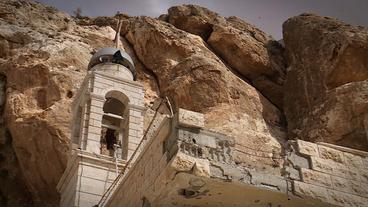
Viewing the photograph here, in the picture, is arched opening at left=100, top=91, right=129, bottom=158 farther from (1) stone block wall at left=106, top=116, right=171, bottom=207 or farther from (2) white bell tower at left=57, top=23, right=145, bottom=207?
(1) stone block wall at left=106, top=116, right=171, bottom=207

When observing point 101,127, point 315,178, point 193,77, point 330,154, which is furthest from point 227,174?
point 193,77

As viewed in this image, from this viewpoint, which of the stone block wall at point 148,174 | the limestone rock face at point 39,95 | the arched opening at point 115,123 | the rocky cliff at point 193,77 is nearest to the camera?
the stone block wall at point 148,174

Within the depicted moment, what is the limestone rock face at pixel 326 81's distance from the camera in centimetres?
1892

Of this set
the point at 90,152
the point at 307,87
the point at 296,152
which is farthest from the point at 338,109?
the point at 296,152

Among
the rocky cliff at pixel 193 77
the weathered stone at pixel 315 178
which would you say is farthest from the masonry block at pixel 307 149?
the rocky cliff at pixel 193 77

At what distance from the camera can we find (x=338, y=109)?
1938 cm

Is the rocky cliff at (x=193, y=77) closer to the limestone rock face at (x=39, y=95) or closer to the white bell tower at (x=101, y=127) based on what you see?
the limestone rock face at (x=39, y=95)

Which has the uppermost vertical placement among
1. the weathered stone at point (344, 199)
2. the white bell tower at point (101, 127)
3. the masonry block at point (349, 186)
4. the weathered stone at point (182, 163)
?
the white bell tower at point (101, 127)

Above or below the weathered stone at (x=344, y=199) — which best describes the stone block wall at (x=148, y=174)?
above

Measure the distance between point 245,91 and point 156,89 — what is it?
12.1 feet

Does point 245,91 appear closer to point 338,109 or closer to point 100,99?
point 338,109

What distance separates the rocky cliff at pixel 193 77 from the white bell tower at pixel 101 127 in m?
3.19

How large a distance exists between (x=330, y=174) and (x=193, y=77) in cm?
1312

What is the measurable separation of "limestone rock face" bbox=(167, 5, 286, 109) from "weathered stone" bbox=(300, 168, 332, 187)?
14.9 m
